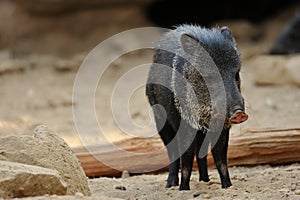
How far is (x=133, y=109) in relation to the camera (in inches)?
347

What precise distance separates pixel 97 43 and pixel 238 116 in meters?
8.73

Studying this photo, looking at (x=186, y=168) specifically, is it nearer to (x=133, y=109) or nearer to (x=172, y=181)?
(x=172, y=181)

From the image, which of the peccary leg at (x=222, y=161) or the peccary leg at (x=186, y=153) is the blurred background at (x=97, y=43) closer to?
the peccary leg at (x=186, y=153)

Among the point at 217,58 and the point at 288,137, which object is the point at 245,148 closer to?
the point at 288,137

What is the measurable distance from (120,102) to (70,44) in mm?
3373

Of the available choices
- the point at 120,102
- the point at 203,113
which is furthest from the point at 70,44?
the point at 203,113

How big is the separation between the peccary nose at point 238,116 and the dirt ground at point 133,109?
0.49 m

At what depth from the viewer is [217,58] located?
14.5ft

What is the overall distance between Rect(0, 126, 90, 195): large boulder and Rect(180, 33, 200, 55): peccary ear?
3.75 feet

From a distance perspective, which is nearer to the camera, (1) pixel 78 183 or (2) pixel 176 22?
(1) pixel 78 183

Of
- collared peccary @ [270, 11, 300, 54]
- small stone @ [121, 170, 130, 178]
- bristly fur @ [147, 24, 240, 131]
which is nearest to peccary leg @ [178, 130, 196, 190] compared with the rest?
bristly fur @ [147, 24, 240, 131]

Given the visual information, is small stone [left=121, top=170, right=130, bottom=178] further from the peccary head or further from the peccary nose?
the peccary nose

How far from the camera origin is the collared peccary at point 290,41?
10172mm

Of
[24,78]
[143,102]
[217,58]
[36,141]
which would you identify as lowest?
[36,141]
